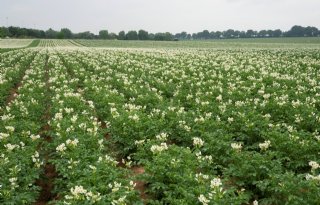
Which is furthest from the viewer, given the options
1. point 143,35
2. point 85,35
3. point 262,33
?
point 262,33

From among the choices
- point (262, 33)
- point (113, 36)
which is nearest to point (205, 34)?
point (262, 33)

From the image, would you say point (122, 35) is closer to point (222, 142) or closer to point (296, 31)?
point (296, 31)

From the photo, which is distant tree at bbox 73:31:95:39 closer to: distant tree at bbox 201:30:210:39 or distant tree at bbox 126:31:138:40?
distant tree at bbox 126:31:138:40

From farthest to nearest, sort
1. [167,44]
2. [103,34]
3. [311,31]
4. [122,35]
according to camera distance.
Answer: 1. [311,31]
2. [103,34]
3. [122,35]
4. [167,44]

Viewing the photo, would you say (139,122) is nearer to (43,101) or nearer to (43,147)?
(43,147)

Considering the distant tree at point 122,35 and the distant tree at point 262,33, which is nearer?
the distant tree at point 122,35

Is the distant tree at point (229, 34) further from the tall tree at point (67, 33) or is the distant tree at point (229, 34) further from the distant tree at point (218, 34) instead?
the tall tree at point (67, 33)

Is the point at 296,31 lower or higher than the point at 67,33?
higher

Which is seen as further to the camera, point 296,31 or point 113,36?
point 296,31

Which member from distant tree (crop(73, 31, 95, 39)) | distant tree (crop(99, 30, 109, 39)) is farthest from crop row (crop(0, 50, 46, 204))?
distant tree (crop(73, 31, 95, 39))

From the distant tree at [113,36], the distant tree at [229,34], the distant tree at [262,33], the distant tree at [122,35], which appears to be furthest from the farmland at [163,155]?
the distant tree at [229,34]

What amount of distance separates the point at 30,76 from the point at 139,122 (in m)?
13.5

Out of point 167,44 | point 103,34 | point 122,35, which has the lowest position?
point 167,44

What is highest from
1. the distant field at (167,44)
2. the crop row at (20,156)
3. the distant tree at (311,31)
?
the distant tree at (311,31)
